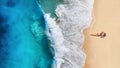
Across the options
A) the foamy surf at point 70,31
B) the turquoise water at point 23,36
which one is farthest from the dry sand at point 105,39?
the turquoise water at point 23,36

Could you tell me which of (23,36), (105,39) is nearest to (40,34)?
(23,36)

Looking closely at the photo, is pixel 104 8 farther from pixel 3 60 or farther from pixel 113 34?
pixel 3 60

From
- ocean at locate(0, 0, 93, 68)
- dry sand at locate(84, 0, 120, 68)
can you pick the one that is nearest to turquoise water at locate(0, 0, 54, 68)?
ocean at locate(0, 0, 93, 68)

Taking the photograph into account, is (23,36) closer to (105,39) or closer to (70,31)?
(70,31)

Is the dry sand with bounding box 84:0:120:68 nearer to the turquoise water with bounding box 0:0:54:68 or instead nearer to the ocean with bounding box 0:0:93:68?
the ocean with bounding box 0:0:93:68

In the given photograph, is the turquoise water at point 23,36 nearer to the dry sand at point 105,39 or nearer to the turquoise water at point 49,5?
the turquoise water at point 49,5

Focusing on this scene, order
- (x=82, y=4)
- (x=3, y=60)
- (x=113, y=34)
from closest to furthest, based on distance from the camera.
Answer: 1. (x=3, y=60)
2. (x=82, y=4)
3. (x=113, y=34)

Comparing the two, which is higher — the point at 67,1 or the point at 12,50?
the point at 67,1

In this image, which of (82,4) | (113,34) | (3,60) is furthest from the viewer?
(113,34)

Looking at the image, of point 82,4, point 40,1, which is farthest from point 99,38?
point 40,1
